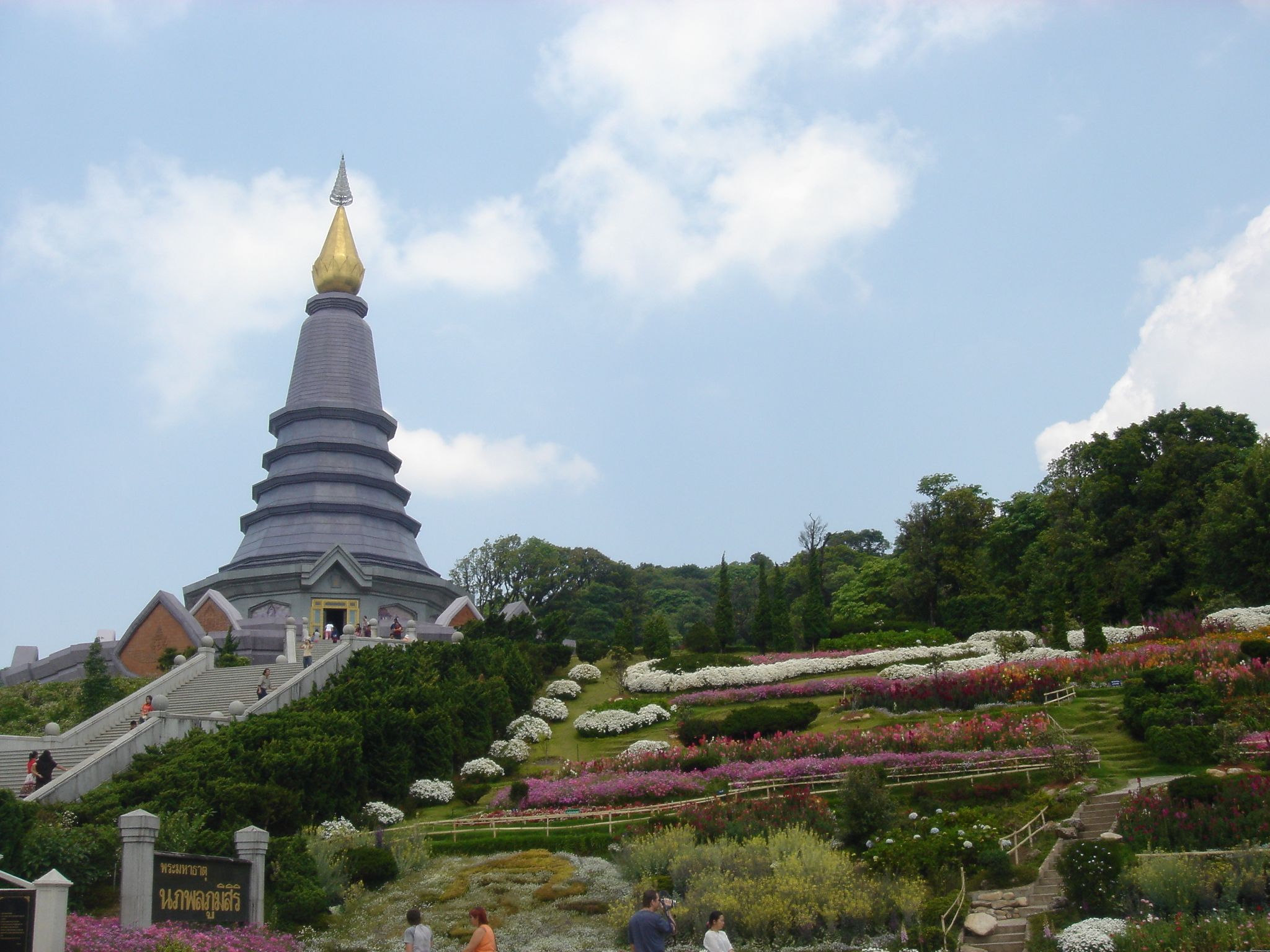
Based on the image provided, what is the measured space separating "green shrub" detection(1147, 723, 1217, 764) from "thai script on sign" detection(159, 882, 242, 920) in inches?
696

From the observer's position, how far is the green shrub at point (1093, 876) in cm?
1703

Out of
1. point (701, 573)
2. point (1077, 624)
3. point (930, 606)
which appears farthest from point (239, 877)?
point (701, 573)

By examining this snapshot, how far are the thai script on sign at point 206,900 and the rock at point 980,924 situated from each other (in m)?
10.7

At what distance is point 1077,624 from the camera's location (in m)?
47.8

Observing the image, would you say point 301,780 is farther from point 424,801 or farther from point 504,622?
point 504,622

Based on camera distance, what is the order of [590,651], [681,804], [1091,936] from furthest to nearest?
[590,651] < [681,804] < [1091,936]

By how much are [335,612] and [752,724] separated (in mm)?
22236

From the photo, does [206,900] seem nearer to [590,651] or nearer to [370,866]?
[370,866]

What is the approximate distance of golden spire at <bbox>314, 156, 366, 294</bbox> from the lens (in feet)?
200

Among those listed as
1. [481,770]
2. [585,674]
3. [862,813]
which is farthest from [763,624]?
[862,813]

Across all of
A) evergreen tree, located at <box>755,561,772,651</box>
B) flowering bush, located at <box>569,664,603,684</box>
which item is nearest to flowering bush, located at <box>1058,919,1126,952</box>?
flowering bush, located at <box>569,664,603,684</box>

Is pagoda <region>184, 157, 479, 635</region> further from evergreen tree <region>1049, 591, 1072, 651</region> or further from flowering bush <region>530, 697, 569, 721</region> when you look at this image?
evergreen tree <region>1049, 591, 1072, 651</region>

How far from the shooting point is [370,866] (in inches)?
846

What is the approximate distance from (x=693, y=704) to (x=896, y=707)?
7.71 meters
